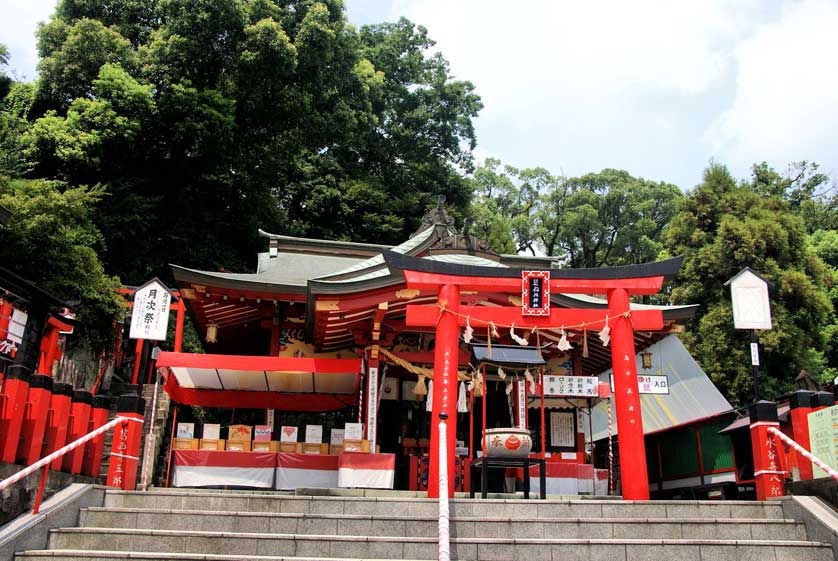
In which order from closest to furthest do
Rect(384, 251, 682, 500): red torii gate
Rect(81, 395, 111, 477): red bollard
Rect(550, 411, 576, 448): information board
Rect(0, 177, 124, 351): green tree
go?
Rect(81, 395, 111, 477): red bollard < Rect(384, 251, 682, 500): red torii gate < Rect(550, 411, 576, 448): information board < Rect(0, 177, 124, 351): green tree

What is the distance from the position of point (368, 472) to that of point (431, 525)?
17.4 feet

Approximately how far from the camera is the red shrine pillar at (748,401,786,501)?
333 inches

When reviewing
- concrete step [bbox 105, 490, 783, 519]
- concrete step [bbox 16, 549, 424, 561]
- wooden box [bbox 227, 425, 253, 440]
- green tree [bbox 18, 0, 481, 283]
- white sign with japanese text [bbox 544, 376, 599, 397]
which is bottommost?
concrete step [bbox 16, 549, 424, 561]

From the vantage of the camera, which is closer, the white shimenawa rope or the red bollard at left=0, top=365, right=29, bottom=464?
the white shimenawa rope

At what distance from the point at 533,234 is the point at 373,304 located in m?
29.5

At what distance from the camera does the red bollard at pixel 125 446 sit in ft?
27.2

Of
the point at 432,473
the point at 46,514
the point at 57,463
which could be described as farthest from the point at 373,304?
the point at 46,514

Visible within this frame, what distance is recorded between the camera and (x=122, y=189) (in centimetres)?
2561

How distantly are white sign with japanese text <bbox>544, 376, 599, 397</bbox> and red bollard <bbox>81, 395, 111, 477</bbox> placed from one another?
8158mm

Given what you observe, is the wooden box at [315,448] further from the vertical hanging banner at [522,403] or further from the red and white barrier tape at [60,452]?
the red and white barrier tape at [60,452]

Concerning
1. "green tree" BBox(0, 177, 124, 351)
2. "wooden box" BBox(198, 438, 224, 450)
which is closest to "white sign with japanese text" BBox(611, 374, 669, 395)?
"wooden box" BBox(198, 438, 224, 450)

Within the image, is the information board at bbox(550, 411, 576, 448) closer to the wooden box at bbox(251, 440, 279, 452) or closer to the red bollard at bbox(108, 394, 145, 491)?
the wooden box at bbox(251, 440, 279, 452)

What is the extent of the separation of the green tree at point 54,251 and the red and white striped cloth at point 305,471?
781cm

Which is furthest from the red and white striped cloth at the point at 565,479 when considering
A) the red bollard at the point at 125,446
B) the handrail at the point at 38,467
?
the handrail at the point at 38,467
